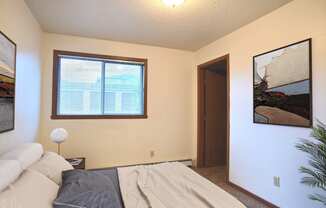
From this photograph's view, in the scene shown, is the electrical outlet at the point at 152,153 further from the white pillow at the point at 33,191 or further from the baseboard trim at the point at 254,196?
the white pillow at the point at 33,191

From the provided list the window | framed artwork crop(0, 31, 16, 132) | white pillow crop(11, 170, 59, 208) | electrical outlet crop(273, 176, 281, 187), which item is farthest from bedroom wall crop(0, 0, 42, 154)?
electrical outlet crop(273, 176, 281, 187)

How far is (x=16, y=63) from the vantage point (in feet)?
6.55

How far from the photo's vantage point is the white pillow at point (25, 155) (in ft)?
4.56

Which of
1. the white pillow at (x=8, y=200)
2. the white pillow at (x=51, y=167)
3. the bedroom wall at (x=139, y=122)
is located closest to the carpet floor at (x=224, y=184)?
the bedroom wall at (x=139, y=122)

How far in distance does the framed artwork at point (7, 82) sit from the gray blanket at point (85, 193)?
86cm

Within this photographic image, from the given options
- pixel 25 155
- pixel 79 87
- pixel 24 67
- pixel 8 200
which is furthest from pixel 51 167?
pixel 79 87

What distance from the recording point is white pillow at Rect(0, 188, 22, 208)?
0.86m

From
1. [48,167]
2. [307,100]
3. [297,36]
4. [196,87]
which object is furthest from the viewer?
[196,87]

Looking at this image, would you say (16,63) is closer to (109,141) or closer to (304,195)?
(109,141)

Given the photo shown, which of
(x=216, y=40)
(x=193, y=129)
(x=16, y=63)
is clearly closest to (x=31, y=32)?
(x=16, y=63)

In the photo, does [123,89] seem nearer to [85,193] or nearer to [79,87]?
[79,87]

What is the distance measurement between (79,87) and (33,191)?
2558mm

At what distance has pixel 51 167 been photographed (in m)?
1.59

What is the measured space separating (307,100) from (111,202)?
2.11 meters
